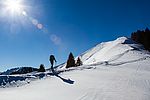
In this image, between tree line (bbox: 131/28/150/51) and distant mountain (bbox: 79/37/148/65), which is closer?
distant mountain (bbox: 79/37/148/65)

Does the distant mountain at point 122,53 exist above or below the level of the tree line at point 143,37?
below

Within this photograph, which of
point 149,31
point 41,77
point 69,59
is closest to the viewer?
point 41,77

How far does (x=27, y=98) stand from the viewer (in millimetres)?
12727

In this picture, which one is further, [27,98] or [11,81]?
[11,81]

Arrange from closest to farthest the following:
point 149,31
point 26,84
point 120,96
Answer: point 120,96, point 26,84, point 149,31

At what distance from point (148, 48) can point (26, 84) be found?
67276 mm

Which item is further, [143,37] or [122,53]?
[143,37]

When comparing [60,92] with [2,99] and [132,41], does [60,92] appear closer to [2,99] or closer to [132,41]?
[2,99]

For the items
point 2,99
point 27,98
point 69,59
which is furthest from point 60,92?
point 69,59

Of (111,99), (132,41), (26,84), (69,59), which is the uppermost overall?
(132,41)

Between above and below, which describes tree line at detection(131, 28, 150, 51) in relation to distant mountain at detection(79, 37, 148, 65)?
above

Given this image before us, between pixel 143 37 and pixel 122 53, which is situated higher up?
pixel 143 37

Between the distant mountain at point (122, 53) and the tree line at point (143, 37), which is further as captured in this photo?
the tree line at point (143, 37)

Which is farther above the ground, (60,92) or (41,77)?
(41,77)
